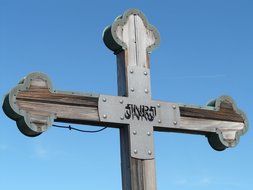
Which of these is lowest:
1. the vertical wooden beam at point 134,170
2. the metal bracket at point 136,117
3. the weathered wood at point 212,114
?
→ the vertical wooden beam at point 134,170

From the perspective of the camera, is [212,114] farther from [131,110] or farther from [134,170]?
[134,170]

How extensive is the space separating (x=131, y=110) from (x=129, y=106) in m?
0.04

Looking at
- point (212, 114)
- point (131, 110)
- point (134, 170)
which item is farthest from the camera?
point (212, 114)

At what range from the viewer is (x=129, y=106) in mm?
5426

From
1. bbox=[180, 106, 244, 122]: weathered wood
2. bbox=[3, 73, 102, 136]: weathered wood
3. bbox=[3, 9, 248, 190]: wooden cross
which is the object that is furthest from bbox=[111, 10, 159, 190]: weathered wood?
bbox=[180, 106, 244, 122]: weathered wood

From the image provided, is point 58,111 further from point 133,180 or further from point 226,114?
point 226,114

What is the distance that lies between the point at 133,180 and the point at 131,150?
0.24 metres

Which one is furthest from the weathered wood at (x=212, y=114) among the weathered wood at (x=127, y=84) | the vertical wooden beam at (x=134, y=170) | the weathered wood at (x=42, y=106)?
the weathered wood at (x=42, y=106)

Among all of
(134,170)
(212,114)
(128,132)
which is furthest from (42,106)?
(212,114)

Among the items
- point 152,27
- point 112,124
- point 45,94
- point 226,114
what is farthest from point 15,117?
point 226,114

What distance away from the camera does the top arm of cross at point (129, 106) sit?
16.5 feet

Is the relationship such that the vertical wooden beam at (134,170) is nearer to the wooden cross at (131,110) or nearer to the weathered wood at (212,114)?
the wooden cross at (131,110)

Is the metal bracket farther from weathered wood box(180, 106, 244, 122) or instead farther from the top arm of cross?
weathered wood box(180, 106, 244, 122)

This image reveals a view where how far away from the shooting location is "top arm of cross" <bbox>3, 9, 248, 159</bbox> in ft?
16.5
